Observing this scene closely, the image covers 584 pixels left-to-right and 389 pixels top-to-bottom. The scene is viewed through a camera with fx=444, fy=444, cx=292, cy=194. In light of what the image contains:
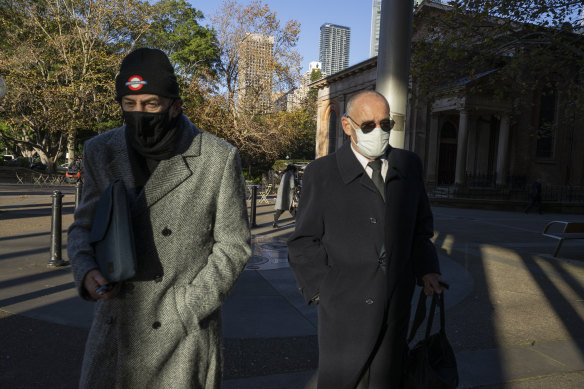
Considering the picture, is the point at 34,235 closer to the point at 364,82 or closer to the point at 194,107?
the point at 194,107

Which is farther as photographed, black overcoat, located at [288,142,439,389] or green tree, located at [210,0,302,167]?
green tree, located at [210,0,302,167]

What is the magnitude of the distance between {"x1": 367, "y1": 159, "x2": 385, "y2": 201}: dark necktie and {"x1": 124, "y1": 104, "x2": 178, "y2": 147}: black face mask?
1.08m

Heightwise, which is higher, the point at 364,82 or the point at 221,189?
the point at 364,82

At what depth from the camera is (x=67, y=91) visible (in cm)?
2538

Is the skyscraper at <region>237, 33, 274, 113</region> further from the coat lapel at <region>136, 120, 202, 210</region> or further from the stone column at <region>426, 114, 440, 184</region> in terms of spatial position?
the coat lapel at <region>136, 120, 202, 210</region>

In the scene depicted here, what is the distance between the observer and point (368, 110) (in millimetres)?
2338

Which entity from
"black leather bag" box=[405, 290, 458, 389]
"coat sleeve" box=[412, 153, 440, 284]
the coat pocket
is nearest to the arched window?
"coat sleeve" box=[412, 153, 440, 284]

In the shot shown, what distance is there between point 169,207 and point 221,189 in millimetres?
221

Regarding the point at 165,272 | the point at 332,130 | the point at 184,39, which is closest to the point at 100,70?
the point at 184,39

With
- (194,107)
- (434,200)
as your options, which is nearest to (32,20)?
(194,107)

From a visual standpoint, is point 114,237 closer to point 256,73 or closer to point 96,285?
point 96,285

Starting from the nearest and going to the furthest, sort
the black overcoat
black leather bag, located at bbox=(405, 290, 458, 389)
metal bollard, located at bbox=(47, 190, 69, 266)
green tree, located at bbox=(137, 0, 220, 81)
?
1. black leather bag, located at bbox=(405, 290, 458, 389)
2. the black overcoat
3. metal bollard, located at bbox=(47, 190, 69, 266)
4. green tree, located at bbox=(137, 0, 220, 81)

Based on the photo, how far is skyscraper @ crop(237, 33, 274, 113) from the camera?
1090 inches

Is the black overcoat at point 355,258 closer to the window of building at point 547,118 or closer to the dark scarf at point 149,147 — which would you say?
the dark scarf at point 149,147
